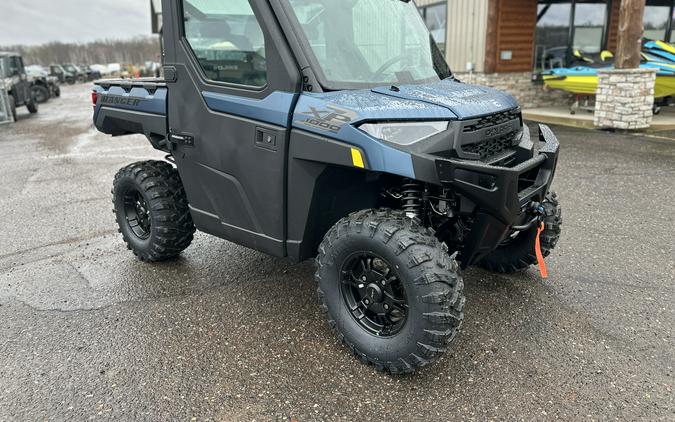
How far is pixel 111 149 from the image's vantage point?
10500 mm

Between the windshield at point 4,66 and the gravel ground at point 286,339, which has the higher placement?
the windshield at point 4,66

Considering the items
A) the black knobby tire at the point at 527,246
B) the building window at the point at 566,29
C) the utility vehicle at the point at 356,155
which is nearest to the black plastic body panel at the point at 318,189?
the utility vehicle at the point at 356,155

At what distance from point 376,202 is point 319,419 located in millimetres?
1353

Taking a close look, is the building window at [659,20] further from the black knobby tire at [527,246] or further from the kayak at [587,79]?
the black knobby tire at [527,246]

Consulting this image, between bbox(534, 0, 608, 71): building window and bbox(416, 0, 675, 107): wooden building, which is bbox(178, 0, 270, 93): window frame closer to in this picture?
bbox(416, 0, 675, 107): wooden building

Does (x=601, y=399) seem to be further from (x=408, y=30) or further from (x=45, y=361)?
(x=45, y=361)

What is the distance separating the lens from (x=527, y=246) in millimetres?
3777

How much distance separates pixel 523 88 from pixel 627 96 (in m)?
4.34

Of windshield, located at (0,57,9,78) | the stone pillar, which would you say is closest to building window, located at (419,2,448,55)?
the stone pillar

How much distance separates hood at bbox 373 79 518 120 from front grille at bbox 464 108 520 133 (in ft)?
0.09

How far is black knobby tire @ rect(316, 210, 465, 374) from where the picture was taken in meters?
2.57

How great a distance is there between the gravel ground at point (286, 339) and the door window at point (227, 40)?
5.20ft

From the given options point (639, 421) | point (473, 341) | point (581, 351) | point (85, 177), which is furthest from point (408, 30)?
point (85, 177)

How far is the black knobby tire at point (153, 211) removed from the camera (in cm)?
406
